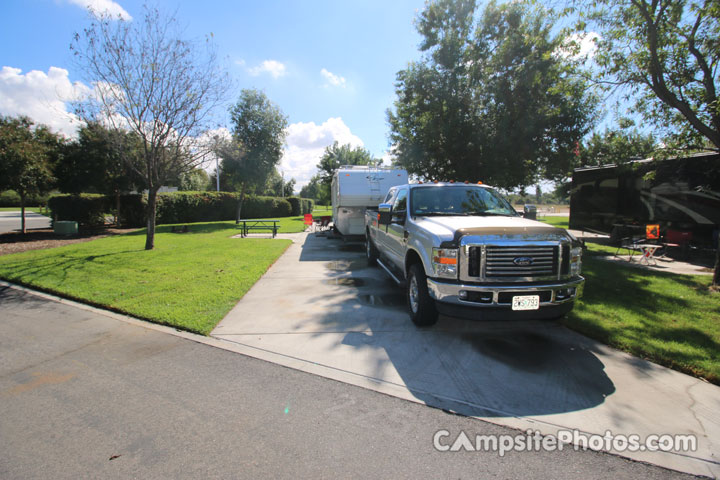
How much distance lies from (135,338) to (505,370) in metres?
4.61

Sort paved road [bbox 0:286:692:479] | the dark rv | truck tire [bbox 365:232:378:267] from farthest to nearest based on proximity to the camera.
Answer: the dark rv < truck tire [bbox 365:232:378:267] < paved road [bbox 0:286:692:479]

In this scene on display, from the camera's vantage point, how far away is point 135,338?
464 cm

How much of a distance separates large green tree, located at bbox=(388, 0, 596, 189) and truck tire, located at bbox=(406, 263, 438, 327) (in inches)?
403

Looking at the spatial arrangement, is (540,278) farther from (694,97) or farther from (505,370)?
(694,97)

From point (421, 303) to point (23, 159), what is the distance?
622 inches

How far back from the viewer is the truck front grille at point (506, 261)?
416 centimetres

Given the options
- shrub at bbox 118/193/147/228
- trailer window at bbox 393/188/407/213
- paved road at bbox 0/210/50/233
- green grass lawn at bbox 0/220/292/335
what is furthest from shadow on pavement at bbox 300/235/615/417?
paved road at bbox 0/210/50/233

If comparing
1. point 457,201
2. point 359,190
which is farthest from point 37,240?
point 457,201

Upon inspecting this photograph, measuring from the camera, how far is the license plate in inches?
159

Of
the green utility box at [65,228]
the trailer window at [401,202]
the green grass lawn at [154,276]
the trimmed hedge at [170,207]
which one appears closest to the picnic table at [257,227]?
the green grass lawn at [154,276]

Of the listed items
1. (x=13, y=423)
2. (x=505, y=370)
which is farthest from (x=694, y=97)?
(x=13, y=423)

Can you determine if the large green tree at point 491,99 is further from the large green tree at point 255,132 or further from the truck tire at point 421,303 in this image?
the large green tree at point 255,132

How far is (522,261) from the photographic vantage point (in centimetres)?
420

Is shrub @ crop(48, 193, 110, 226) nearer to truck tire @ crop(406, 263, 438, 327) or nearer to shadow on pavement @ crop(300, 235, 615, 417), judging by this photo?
shadow on pavement @ crop(300, 235, 615, 417)
